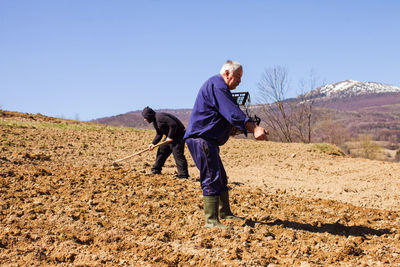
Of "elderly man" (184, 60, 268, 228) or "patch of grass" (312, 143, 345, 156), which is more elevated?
"elderly man" (184, 60, 268, 228)

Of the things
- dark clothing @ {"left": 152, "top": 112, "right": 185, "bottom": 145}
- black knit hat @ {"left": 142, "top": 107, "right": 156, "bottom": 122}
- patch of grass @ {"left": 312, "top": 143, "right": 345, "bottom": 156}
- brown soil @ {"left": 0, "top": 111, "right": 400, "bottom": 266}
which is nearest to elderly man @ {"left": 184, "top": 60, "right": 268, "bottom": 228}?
brown soil @ {"left": 0, "top": 111, "right": 400, "bottom": 266}

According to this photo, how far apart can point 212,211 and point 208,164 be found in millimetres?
547

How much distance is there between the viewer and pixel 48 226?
465 centimetres

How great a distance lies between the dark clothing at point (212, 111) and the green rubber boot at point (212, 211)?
63 cm

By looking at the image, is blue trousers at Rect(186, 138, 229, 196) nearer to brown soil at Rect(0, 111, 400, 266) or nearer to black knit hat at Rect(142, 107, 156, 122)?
brown soil at Rect(0, 111, 400, 266)

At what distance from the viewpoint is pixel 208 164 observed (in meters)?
4.45

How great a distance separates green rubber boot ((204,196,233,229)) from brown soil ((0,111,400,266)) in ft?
0.37

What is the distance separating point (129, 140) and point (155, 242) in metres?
11.5

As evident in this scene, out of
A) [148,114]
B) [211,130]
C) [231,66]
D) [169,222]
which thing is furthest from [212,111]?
[148,114]

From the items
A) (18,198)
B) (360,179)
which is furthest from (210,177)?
(360,179)

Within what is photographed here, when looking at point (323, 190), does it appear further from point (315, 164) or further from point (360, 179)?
point (315, 164)

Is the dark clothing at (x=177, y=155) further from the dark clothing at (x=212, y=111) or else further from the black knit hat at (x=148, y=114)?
the dark clothing at (x=212, y=111)

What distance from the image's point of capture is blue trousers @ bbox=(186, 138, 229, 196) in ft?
14.6

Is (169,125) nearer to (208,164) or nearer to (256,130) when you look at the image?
(208,164)
